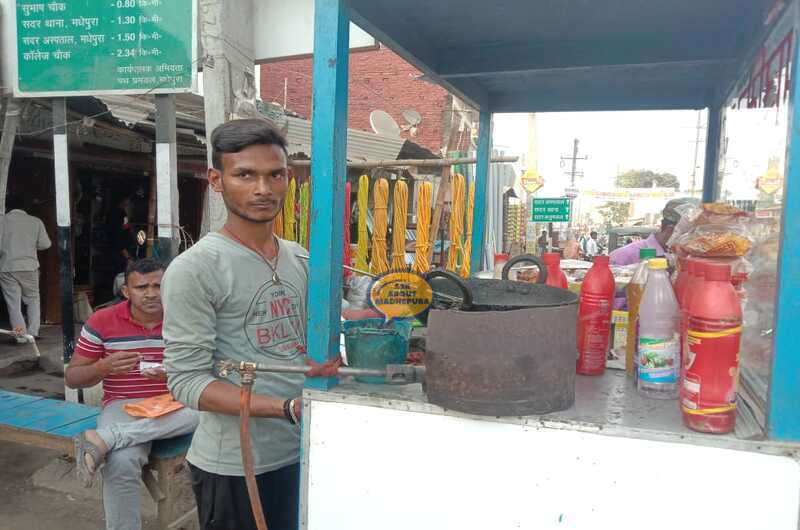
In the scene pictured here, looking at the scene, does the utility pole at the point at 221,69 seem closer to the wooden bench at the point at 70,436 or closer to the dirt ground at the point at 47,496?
the wooden bench at the point at 70,436

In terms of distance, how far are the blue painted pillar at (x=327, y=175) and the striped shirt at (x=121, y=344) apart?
205 centimetres

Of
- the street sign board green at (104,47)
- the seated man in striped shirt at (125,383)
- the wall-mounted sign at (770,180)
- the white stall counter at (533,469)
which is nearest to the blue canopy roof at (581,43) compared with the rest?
the wall-mounted sign at (770,180)

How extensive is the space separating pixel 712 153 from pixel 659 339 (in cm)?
178

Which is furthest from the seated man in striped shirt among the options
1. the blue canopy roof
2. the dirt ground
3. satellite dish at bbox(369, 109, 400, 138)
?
satellite dish at bbox(369, 109, 400, 138)

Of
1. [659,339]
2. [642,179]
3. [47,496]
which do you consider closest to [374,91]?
[47,496]

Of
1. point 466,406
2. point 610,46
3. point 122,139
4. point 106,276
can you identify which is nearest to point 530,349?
point 466,406

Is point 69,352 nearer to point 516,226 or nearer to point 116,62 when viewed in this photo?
point 116,62

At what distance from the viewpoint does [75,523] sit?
3.52 m

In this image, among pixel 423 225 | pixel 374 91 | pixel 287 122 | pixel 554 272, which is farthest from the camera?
pixel 374 91

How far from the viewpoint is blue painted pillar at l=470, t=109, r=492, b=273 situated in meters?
3.26

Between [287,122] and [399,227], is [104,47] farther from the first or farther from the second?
[399,227]

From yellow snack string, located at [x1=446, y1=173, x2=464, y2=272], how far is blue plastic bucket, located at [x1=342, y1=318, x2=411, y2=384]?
11.4ft

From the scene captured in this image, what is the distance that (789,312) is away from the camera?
1.19 m

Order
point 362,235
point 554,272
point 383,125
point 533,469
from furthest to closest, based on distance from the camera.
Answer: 1. point 383,125
2. point 362,235
3. point 554,272
4. point 533,469
